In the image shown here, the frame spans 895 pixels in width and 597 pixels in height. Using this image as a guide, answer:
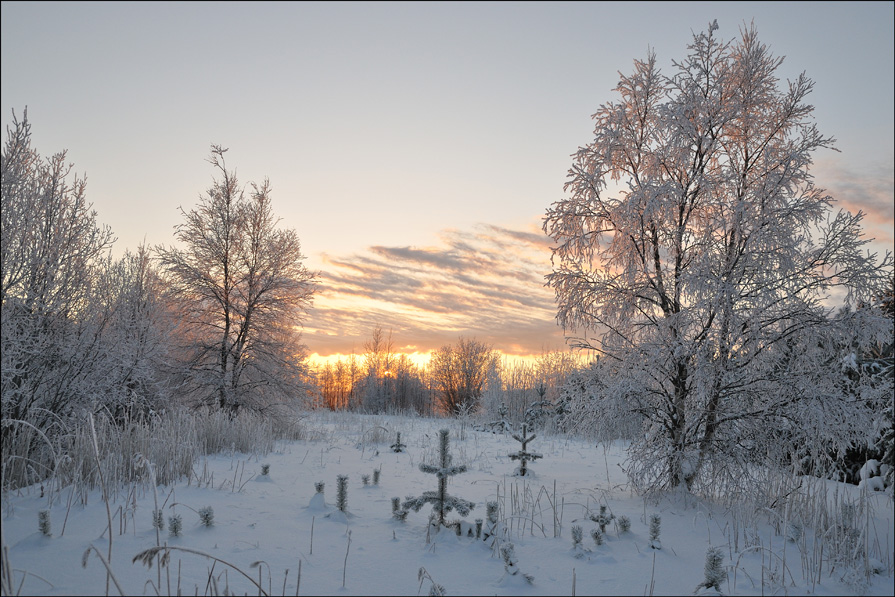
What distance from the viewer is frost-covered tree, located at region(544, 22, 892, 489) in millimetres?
5953

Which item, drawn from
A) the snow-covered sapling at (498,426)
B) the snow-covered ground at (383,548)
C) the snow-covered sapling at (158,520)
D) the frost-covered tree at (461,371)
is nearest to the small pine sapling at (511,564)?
the snow-covered ground at (383,548)

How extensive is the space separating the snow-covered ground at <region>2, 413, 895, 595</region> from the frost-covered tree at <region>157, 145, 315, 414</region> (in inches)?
340

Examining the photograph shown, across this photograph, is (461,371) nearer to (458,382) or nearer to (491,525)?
(458,382)

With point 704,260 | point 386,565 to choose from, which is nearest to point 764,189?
point 704,260

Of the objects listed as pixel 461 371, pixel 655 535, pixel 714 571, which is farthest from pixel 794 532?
pixel 461 371

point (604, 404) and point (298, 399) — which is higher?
point (604, 404)

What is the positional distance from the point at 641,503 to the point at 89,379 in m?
7.31

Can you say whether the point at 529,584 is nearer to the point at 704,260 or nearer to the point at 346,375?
the point at 704,260

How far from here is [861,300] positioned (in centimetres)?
589

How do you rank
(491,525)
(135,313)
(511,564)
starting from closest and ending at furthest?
(511,564), (491,525), (135,313)

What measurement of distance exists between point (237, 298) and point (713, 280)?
12.9m

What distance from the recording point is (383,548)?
13.5 ft

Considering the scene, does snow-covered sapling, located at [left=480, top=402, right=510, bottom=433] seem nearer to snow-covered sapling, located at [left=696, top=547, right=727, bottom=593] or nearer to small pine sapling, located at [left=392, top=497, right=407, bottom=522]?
small pine sapling, located at [left=392, top=497, right=407, bottom=522]

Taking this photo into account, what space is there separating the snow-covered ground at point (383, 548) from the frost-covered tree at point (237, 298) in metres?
8.64
